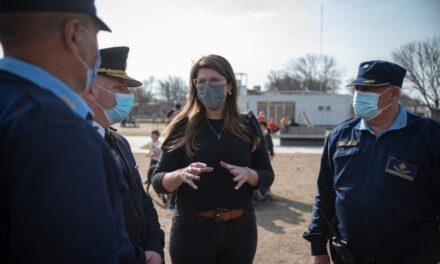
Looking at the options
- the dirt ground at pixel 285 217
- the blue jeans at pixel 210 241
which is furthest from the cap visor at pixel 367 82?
the dirt ground at pixel 285 217

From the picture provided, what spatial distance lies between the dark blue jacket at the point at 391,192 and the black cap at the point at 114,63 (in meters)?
1.84

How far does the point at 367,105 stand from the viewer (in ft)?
9.57

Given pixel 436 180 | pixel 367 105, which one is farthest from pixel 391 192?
pixel 367 105

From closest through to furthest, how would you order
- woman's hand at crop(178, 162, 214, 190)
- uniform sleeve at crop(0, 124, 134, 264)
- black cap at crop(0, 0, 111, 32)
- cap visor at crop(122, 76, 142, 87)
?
uniform sleeve at crop(0, 124, 134, 264), black cap at crop(0, 0, 111, 32), woman's hand at crop(178, 162, 214, 190), cap visor at crop(122, 76, 142, 87)

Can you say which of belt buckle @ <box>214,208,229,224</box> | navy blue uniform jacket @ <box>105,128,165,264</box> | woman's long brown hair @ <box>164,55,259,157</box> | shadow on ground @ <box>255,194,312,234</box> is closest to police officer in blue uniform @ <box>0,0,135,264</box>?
navy blue uniform jacket @ <box>105,128,165,264</box>

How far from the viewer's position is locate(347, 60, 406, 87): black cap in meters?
2.88

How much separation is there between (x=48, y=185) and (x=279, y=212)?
265 inches

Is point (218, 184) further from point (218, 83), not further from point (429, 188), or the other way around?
point (429, 188)

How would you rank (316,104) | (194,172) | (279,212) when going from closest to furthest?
(194,172), (279,212), (316,104)

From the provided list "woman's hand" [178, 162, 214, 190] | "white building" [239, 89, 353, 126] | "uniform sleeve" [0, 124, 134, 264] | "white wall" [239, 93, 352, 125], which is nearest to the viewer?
"uniform sleeve" [0, 124, 134, 264]

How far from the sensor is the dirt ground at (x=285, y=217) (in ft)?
16.7

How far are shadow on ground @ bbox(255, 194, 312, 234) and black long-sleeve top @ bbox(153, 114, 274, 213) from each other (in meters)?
3.57

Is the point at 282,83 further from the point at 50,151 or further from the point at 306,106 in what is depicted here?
the point at 50,151

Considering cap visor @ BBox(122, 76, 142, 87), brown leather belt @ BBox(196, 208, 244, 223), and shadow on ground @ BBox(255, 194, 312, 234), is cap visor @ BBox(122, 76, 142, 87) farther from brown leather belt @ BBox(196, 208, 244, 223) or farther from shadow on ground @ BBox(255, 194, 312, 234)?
shadow on ground @ BBox(255, 194, 312, 234)
